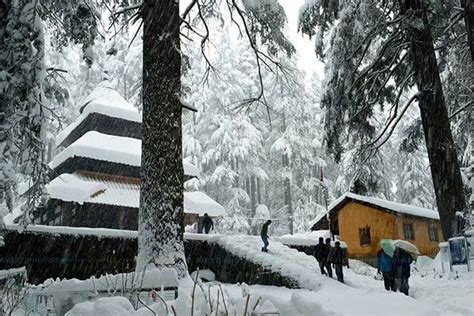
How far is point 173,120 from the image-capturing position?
32.7 feet

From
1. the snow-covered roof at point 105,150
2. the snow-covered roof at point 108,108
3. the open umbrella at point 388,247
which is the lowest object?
the open umbrella at point 388,247

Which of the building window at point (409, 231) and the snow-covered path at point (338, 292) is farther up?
the building window at point (409, 231)

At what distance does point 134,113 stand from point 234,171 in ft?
56.5

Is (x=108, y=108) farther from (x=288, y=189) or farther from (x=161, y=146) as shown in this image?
(x=288, y=189)

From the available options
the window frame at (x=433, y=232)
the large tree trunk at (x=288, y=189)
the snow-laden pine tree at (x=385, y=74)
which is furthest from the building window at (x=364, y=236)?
the large tree trunk at (x=288, y=189)

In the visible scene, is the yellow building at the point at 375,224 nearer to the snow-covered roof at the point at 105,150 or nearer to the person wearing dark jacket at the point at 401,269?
the snow-covered roof at the point at 105,150

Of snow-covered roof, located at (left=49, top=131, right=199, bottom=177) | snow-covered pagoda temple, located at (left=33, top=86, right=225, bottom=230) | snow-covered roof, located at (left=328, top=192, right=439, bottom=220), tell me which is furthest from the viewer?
snow-covered roof, located at (left=328, top=192, right=439, bottom=220)

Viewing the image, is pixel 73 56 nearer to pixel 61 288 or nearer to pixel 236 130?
pixel 236 130

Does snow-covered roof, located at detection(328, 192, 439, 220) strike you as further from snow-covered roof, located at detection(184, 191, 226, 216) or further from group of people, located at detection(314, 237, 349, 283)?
group of people, located at detection(314, 237, 349, 283)

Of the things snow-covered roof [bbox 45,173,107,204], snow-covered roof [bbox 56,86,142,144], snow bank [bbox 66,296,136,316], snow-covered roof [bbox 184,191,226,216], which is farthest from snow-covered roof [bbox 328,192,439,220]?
snow bank [bbox 66,296,136,316]

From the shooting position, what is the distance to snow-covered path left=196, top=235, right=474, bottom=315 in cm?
610

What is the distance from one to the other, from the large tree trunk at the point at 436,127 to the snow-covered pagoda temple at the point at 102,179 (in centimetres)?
1286

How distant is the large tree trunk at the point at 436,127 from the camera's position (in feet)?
38.5

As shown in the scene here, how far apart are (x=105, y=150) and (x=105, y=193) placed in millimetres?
2106
